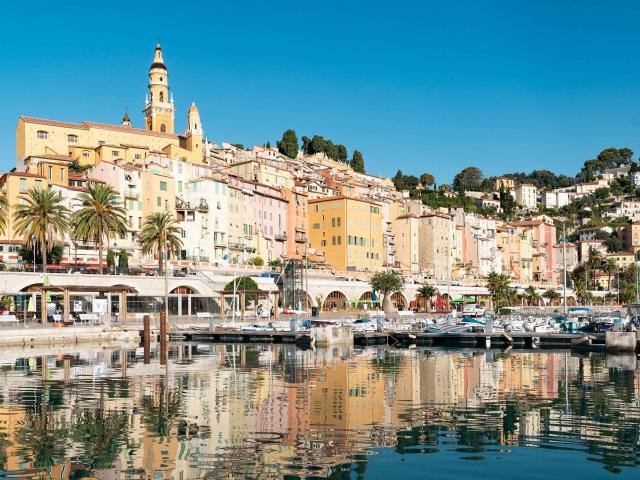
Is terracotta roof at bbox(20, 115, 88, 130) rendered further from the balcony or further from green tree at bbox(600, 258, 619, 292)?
green tree at bbox(600, 258, 619, 292)

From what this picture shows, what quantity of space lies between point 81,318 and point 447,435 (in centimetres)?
5526

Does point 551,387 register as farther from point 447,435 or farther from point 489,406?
point 447,435

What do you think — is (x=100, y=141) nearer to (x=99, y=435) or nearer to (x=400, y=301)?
(x=400, y=301)

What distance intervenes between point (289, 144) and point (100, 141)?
75290mm

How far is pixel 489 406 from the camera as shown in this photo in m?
29.8

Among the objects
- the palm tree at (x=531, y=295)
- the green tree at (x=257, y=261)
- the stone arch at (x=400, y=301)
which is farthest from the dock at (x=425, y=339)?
the palm tree at (x=531, y=295)

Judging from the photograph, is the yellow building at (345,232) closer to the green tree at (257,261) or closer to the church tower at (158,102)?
the green tree at (257,261)

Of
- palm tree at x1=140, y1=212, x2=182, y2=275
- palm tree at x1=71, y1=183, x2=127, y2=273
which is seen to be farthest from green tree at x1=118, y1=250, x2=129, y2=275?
palm tree at x1=140, y1=212, x2=182, y2=275

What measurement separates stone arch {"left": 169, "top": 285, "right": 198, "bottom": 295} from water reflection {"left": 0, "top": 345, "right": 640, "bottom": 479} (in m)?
42.0

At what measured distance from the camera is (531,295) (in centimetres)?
15025

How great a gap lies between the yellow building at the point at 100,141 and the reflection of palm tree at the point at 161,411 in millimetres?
86625

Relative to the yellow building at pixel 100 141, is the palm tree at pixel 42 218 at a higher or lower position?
lower

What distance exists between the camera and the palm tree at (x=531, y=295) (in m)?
150

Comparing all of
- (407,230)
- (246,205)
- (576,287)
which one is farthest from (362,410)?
(576,287)
